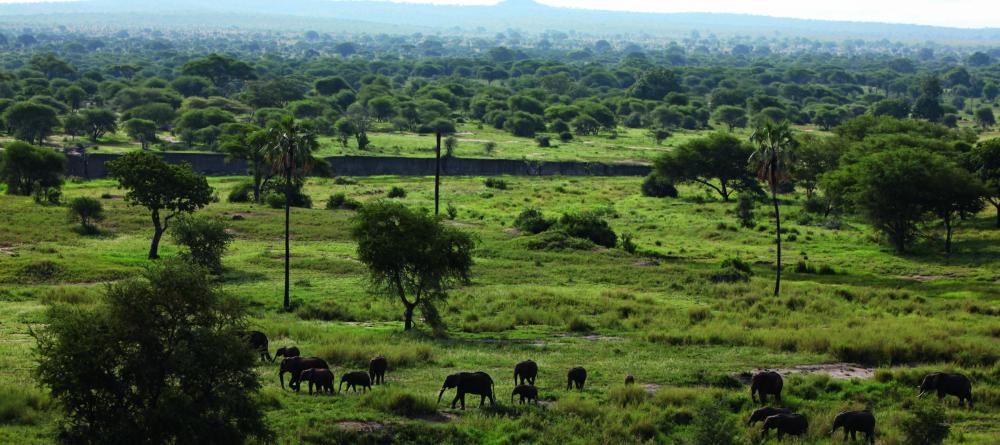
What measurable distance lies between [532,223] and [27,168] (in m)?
39.2

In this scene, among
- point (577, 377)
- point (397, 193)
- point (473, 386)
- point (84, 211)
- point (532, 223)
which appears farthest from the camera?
point (397, 193)

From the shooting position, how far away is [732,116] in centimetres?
16538

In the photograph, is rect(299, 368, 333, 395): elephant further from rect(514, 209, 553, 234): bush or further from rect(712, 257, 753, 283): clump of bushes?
rect(514, 209, 553, 234): bush

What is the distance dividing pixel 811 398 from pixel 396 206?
59.5ft

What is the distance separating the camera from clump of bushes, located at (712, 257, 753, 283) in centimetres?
5200

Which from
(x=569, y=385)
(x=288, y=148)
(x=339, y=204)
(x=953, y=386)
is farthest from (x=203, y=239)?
(x=953, y=386)

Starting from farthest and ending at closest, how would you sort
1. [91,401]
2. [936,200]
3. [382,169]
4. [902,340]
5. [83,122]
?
[83,122], [382,169], [936,200], [902,340], [91,401]

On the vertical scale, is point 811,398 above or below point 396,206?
below

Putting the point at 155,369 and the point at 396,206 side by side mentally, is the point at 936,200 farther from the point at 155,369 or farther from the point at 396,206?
the point at 155,369

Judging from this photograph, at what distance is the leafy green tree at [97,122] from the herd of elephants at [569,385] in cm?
10231

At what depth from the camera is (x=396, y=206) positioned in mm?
40406

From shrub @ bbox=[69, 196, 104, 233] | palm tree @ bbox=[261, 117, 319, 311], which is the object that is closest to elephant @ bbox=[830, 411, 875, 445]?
palm tree @ bbox=[261, 117, 319, 311]

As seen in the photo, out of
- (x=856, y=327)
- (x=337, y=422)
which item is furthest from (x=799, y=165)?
(x=337, y=422)

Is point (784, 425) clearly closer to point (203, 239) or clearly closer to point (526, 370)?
point (526, 370)
